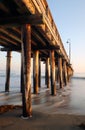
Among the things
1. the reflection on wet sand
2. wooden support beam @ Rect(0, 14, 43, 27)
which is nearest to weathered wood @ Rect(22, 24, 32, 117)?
wooden support beam @ Rect(0, 14, 43, 27)

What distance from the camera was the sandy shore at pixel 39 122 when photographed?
5.36m

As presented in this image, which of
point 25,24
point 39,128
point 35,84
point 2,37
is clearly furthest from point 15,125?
point 35,84

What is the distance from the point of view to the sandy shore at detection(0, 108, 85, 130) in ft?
17.6

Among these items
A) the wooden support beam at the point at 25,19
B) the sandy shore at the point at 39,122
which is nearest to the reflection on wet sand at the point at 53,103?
the sandy shore at the point at 39,122

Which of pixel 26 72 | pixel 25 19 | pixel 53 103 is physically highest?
pixel 25 19

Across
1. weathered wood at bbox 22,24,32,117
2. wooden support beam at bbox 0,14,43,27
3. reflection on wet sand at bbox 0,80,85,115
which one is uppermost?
wooden support beam at bbox 0,14,43,27

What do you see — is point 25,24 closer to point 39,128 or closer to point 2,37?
point 39,128

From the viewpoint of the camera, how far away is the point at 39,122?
19.2 ft

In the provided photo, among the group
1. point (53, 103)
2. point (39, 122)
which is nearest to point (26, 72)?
point (39, 122)

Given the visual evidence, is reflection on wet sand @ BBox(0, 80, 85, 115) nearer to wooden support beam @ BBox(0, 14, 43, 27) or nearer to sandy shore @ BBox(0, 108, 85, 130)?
sandy shore @ BBox(0, 108, 85, 130)

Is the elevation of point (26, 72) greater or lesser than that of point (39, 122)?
greater

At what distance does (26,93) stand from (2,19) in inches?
100

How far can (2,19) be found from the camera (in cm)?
715

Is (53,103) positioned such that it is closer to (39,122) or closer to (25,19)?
(39,122)
